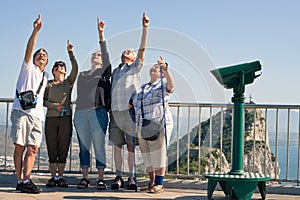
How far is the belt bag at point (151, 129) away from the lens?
531cm

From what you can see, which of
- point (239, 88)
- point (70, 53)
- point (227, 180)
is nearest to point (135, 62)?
point (70, 53)

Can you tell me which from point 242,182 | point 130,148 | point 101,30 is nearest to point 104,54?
point 101,30

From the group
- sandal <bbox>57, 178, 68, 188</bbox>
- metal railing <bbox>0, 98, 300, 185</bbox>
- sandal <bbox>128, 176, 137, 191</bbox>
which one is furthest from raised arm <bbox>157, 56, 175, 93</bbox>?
sandal <bbox>57, 178, 68, 188</bbox>

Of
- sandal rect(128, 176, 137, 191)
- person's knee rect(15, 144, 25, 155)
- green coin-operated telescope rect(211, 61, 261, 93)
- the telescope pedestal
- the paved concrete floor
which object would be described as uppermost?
green coin-operated telescope rect(211, 61, 261, 93)

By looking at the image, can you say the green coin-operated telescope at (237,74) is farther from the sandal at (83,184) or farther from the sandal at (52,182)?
the sandal at (52,182)

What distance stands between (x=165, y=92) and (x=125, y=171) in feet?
4.07

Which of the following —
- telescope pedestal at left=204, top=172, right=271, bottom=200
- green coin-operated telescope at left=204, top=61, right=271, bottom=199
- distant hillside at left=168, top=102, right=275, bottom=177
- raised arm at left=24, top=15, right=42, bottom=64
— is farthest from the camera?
distant hillside at left=168, top=102, right=275, bottom=177

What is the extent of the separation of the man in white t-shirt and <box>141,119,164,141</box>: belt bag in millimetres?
1107

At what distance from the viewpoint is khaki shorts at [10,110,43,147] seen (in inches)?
201

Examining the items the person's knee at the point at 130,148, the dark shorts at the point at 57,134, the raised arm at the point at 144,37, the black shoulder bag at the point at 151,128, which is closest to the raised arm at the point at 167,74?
the raised arm at the point at 144,37

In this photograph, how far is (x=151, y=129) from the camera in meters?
5.33

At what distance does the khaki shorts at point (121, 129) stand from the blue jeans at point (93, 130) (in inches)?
3.4

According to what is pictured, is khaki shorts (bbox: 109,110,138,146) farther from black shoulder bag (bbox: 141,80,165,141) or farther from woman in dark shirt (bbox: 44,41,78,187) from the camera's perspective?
woman in dark shirt (bbox: 44,41,78,187)

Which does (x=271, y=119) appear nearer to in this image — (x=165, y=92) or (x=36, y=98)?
(x=165, y=92)
